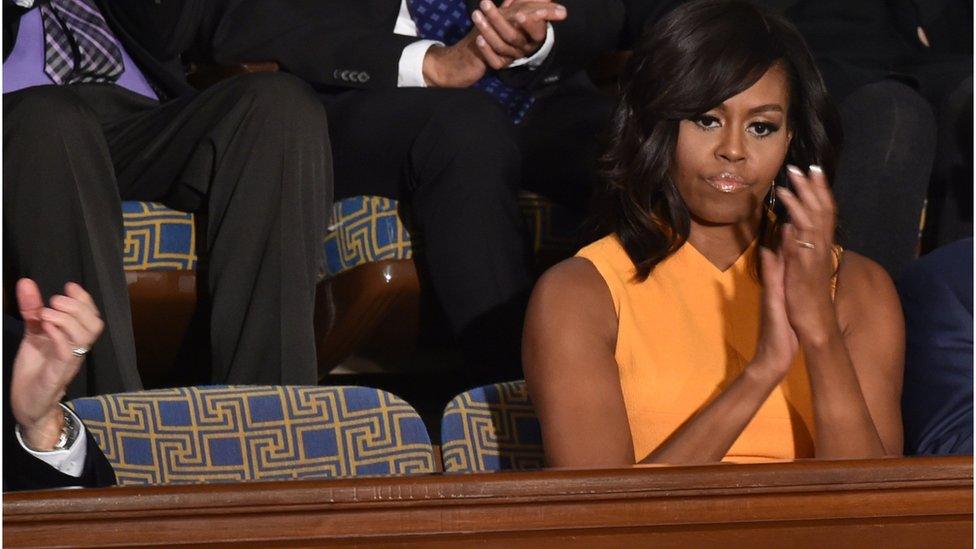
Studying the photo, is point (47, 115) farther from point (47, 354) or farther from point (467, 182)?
point (47, 354)

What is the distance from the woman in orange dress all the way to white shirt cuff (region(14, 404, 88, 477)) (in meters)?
0.35

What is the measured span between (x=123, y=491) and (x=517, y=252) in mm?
845

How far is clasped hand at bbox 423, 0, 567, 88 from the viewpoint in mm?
1587

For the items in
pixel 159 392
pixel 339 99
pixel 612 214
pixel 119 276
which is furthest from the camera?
pixel 339 99

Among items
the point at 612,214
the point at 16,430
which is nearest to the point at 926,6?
the point at 612,214

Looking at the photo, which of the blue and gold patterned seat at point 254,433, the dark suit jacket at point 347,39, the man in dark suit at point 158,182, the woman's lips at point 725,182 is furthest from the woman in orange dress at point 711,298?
the dark suit jacket at point 347,39

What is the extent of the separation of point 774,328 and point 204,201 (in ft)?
2.38

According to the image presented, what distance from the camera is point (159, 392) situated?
1185 mm

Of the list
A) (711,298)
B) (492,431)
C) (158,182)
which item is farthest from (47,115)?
(711,298)

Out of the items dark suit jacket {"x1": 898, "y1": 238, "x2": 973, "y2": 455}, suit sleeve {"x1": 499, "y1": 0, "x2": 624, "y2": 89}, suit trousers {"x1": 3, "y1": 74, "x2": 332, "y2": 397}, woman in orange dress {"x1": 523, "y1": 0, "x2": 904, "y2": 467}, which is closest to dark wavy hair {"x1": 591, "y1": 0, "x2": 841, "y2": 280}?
woman in orange dress {"x1": 523, "y1": 0, "x2": 904, "y2": 467}

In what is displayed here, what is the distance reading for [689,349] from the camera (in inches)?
48.3

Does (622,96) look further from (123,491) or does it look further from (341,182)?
(123,491)

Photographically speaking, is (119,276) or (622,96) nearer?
(622,96)

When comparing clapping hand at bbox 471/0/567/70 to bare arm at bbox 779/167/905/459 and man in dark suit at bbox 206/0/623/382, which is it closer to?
man in dark suit at bbox 206/0/623/382
